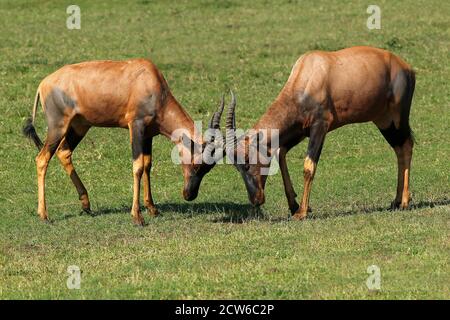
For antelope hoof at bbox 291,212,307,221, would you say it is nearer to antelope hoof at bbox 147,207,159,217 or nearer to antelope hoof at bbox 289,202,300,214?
antelope hoof at bbox 289,202,300,214

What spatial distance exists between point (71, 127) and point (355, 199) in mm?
4560

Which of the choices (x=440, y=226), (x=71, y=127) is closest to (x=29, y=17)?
(x=71, y=127)

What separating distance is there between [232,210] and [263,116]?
1.78 meters

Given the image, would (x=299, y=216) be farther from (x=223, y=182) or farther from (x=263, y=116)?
(x=223, y=182)

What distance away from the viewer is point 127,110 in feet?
54.7

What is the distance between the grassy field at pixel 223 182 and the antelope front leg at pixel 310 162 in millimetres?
178

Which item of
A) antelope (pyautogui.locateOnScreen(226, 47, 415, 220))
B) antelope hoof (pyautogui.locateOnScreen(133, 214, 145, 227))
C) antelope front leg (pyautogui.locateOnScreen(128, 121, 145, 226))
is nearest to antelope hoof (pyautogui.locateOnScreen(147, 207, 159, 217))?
antelope front leg (pyautogui.locateOnScreen(128, 121, 145, 226))

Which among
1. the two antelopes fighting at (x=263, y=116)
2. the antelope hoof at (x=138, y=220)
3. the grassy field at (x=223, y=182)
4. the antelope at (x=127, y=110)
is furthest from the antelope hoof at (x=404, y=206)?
the antelope hoof at (x=138, y=220)

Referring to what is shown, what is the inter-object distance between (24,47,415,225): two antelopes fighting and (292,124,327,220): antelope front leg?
0.05ft

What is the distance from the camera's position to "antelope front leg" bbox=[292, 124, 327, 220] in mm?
16125

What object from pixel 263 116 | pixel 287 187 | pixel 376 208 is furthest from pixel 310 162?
pixel 376 208

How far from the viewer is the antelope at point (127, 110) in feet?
54.0

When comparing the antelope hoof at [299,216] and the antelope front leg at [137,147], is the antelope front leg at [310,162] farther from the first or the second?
the antelope front leg at [137,147]
